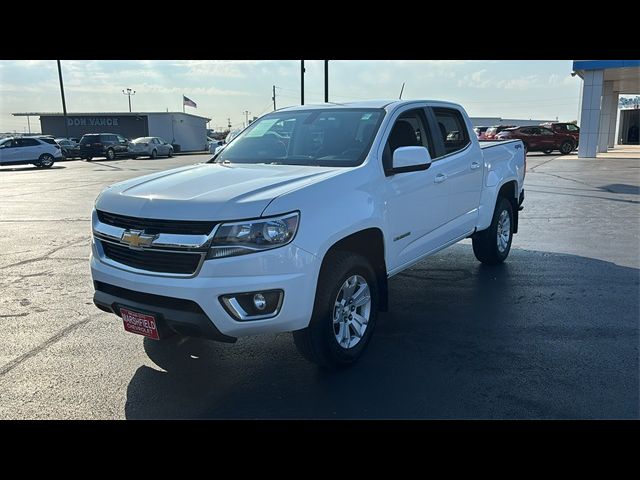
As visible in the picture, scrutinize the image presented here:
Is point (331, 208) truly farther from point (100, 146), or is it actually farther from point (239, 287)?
point (100, 146)

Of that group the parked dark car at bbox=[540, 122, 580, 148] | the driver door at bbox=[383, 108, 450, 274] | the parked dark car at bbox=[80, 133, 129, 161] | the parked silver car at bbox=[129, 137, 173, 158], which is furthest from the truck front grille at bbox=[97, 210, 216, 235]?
the parked silver car at bbox=[129, 137, 173, 158]

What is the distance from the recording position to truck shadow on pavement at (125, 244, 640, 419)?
11.0 feet

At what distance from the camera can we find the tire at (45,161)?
28.5 metres

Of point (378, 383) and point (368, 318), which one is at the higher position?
point (368, 318)

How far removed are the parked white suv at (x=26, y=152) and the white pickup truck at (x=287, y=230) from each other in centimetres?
2753

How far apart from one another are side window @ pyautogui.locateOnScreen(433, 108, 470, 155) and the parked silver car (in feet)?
112

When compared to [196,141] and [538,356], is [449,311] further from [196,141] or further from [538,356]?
[196,141]

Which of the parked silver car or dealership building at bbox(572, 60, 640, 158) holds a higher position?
dealership building at bbox(572, 60, 640, 158)

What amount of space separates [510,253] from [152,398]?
5411 mm

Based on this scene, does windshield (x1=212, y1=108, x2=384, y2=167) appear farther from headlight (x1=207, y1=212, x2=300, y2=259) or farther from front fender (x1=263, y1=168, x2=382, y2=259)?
headlight (x1=207, y1=212, x2=300, y2=259)

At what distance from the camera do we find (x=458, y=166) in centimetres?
533
